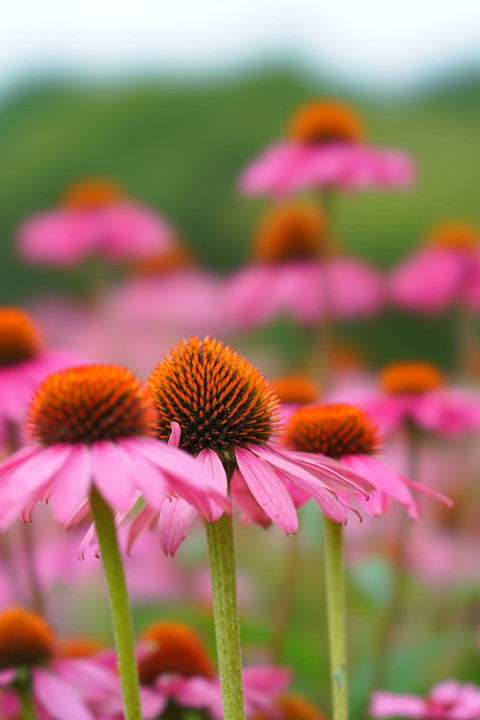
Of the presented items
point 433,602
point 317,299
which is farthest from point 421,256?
point 433,602

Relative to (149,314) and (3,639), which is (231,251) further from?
(3,639)

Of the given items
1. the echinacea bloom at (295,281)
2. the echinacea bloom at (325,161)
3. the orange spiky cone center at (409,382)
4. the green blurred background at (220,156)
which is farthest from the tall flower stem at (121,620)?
the green blurred background at (220,156)

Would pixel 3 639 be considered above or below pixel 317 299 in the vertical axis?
below

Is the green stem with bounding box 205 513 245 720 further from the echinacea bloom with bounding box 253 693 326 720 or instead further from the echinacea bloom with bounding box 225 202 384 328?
the echinacea bloom with bounding box 225 202 384 328

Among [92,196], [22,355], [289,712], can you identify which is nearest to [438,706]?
[289,712]

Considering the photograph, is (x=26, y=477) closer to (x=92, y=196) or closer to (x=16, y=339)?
(x=16, y=339)

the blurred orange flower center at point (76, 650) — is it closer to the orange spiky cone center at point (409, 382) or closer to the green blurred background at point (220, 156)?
the orange spiky cone center at point (409, 382)
